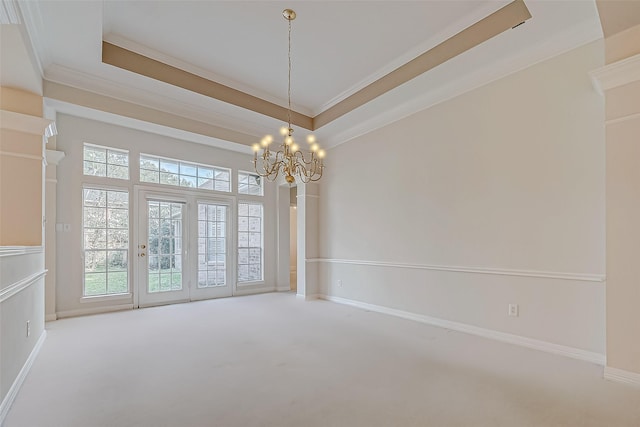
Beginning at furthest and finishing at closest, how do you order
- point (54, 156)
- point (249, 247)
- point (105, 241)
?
1. point (249, 247)
2. point (105, 241)
3. point (54, 156)

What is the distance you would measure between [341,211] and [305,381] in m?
3.51

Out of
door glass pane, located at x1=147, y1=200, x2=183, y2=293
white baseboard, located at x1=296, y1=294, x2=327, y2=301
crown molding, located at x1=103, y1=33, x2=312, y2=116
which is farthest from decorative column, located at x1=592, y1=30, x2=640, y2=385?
door glass pane, located at x1=147, y1=200, x2=183, y2=293

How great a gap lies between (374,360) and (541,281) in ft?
6.18

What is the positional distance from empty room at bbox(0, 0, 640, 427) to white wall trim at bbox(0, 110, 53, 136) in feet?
0.07

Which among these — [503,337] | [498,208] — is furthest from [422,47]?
[503,337]

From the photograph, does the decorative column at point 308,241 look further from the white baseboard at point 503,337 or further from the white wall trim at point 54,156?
the white wall trim at point 54,156

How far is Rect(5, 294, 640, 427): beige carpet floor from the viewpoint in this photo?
2004 millimetres

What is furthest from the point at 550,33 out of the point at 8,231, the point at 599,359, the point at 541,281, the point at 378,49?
the point at 8,231

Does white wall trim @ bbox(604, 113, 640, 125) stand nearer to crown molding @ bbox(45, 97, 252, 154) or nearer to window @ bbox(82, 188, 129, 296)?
crown molding @ bbox(45, 97, 252, 154)

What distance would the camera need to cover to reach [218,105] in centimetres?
460

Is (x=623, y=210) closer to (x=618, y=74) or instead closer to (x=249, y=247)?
(x=618, y=74)

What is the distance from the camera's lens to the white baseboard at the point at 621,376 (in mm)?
2365

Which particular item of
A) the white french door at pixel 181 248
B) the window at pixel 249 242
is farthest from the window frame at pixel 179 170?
the window at pixel 249 242

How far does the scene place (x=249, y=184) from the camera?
6770 millimetres
